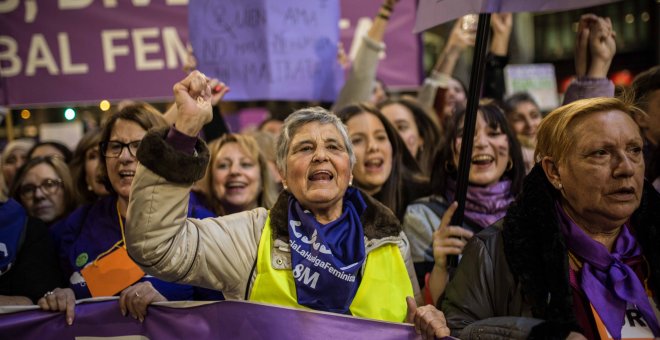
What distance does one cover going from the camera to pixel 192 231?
2.80 metres

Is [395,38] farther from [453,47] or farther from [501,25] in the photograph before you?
[501,25]

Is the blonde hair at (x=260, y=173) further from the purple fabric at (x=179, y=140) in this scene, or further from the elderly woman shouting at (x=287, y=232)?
the purple fabric at (x=179, y=140)

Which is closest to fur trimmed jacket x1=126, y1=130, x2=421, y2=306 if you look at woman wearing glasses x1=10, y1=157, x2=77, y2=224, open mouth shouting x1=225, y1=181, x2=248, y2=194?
open mouth shouting x1=225, y1=181, x2=248, y2=194

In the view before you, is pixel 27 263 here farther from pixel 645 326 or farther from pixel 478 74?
pixel 645 326

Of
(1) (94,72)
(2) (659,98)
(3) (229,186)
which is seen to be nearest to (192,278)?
(3) (229,186)

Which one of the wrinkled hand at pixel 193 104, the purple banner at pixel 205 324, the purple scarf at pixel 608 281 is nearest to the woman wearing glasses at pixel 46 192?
the purple banner at pixel 205 324

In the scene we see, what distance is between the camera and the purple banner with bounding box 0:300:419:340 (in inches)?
109

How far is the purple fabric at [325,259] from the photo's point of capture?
291cm

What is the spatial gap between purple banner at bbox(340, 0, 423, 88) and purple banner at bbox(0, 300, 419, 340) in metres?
4.09

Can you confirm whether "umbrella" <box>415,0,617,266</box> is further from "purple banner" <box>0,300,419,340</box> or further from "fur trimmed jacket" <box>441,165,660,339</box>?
"purple banner" <box>0,300,419,340</box>

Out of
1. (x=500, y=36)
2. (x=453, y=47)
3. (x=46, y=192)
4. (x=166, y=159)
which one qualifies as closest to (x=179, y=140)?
(x=166, y=159)

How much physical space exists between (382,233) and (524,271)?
2.02 ft

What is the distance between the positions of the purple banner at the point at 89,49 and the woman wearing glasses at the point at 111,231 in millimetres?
2590

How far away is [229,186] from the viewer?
186 inches
